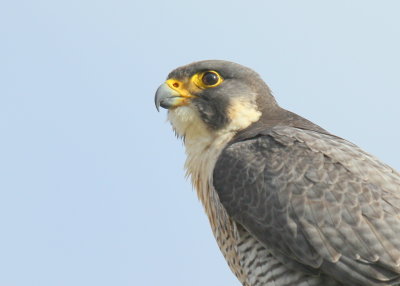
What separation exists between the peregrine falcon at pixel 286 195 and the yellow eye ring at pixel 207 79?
11 cm

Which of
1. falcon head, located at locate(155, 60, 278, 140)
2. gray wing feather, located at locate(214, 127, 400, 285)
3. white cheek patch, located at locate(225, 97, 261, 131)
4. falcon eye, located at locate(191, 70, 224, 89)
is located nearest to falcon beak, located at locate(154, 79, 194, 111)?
falcon head, located at locate(155, 60, 278, 140)

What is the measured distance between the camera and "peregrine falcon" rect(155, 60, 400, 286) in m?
6.45

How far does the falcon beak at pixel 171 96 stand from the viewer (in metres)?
7.70

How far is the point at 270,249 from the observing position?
261 inches

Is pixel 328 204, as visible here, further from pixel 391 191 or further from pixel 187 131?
pixel 187 131

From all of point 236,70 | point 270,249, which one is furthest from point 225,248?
point 236,70

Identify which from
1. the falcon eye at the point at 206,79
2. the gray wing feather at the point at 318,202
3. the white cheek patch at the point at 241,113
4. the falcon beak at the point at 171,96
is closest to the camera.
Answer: the gray wing feather at the point at 318,202

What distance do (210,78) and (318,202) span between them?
1.74m

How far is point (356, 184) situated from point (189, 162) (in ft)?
5.09

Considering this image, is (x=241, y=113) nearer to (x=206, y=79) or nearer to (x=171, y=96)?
(x=206, y=79)

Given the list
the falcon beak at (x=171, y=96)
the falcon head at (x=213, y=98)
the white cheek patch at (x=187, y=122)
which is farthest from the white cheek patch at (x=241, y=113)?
the falcon beak at (x=171, y=96)

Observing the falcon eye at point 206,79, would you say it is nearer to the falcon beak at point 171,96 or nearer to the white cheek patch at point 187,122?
the falcon beak at point 171,96

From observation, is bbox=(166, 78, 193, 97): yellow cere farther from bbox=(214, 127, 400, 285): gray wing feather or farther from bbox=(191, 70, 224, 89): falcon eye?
bbox=(214, 127, 400, 285): gray wing feather

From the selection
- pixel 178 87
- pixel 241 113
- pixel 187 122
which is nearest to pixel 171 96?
pixel 178 87
